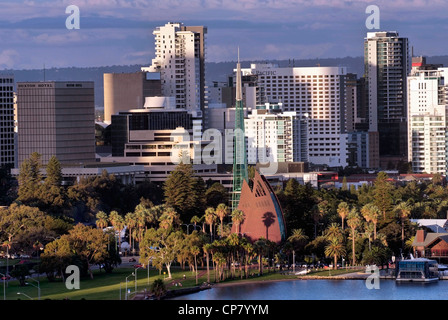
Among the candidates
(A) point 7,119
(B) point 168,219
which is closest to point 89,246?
(B) point 168,219

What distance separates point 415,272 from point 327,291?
772 cm

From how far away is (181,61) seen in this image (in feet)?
519

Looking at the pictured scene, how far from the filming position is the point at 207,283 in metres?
61.9

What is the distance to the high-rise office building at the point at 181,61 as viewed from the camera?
15750 cm

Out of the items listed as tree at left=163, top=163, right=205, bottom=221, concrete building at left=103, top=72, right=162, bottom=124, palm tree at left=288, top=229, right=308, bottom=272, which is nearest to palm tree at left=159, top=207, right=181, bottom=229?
palm tree at left=288, top=229, right=308, bottom=272

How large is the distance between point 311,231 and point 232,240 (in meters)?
14.9

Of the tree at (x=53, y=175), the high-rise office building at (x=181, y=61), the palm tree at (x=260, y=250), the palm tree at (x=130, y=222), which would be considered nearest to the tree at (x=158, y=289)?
the palm tree at (x=260, y=250)

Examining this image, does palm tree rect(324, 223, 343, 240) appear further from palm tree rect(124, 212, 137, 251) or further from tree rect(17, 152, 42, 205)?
tree rect(17, 152, 42, 205)

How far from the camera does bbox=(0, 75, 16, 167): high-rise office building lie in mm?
137750

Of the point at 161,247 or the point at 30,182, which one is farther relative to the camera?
the point at 30,182

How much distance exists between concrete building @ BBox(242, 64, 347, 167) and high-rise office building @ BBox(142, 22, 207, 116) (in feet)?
74.2

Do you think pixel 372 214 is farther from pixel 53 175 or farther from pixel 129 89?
pixel 129 89

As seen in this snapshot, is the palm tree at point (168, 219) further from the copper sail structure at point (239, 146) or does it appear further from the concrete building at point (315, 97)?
the concrete building at point (315, 97)
